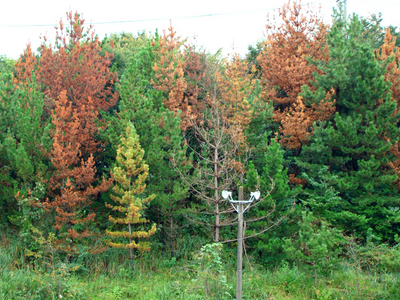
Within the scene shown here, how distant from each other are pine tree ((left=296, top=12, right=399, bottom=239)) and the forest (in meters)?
0.07

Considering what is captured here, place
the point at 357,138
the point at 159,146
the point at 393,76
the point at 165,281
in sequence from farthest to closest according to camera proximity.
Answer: the point at 393,76 → the point at 357,138 → the point at 159,146 → the point at 165,281

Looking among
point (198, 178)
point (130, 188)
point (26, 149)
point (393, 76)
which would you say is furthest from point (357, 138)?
point (26, 149)

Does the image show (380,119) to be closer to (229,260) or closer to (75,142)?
(229,260)

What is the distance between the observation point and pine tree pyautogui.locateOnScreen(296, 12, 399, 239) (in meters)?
15.1

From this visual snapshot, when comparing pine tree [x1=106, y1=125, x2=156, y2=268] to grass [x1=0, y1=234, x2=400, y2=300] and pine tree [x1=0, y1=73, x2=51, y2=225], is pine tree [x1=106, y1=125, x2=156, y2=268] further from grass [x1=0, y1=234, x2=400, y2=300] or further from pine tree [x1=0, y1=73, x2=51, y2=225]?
pine tree [x1=0, y1=73, x2=51, y2=225]

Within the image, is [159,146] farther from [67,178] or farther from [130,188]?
[67,178]

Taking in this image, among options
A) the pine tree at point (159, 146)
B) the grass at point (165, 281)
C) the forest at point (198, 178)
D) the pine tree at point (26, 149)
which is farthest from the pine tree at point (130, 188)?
the pine tree at point (26, 149)

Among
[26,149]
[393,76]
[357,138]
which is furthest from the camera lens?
[393,76]

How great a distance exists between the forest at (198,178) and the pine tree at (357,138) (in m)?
0.07

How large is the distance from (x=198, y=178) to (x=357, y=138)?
724cm

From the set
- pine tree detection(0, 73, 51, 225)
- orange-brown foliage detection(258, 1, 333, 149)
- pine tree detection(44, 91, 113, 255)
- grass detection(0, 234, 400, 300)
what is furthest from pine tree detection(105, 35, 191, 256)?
orange-brown foliage detection(258, 1, 333, 149)

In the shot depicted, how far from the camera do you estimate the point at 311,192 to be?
15.9m

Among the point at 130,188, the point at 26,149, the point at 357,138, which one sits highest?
the point at 357,138

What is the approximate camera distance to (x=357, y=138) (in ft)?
50.3
